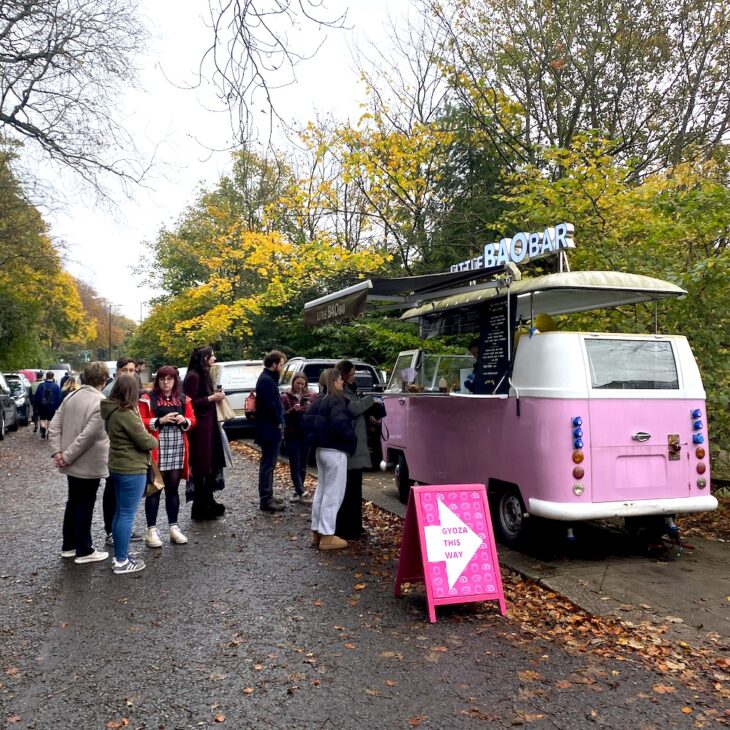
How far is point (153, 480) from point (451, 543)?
315 cm

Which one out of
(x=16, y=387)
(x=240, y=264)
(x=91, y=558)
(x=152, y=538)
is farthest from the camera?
(x=240, y=264)

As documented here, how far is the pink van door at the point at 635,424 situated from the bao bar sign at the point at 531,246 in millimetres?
975

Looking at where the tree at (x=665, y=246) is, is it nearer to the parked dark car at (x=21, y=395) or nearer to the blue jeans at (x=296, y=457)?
the blue jeans at (x=296, y=457)

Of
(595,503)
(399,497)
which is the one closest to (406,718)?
(595,503)

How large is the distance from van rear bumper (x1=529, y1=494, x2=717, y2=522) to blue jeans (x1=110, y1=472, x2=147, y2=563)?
3382mm

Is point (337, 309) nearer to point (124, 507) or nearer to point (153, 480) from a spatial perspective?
point (153, 480)

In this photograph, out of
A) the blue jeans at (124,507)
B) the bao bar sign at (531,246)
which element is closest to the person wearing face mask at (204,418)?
the blue jeans at (124,507)

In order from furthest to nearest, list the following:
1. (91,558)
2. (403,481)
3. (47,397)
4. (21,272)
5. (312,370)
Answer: (21,272) → (47,397) → (312,370) → (403,481) → (91,558)

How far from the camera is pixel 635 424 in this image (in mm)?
6250

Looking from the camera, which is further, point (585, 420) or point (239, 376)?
point (239, 376)

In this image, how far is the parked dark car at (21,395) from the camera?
79.2 ft

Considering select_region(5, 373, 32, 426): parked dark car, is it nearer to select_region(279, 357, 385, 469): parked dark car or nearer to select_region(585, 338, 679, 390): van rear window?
select_region(279, 357, 385, 469): parked dark car

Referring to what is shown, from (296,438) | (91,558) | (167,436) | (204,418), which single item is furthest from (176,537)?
(296,438)

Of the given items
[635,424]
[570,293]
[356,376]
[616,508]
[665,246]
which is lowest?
[616,508]
